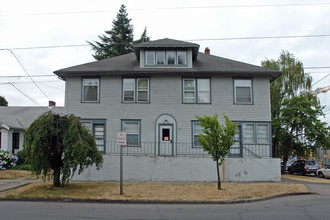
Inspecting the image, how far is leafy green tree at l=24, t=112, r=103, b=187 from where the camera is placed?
37.9 ft

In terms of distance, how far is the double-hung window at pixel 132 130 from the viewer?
60.1ft

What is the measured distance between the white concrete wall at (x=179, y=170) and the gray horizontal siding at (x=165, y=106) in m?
2.14

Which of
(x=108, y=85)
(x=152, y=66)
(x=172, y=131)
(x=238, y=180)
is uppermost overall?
(x=152, y=66)

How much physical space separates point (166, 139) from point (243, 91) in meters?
5.75

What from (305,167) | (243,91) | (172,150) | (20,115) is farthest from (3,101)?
(305,167)

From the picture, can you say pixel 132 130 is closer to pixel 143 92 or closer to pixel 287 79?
pixel 143 92

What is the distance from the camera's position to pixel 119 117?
1838 cm

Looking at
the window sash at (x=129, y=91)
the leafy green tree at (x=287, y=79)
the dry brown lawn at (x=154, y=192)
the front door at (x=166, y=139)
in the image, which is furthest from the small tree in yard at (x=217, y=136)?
the leafy green tree at (x=287, y=79)

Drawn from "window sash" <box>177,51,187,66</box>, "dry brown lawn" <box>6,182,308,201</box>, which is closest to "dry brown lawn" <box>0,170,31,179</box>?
"dry brown lawn" <box>6,182,308,201</box>

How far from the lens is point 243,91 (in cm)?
1867

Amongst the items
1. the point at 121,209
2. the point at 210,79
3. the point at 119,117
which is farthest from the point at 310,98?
the point at 121,209

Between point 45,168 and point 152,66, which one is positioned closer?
point 45,168

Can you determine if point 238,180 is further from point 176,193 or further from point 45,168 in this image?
point 45,168

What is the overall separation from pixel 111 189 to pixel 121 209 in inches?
137
